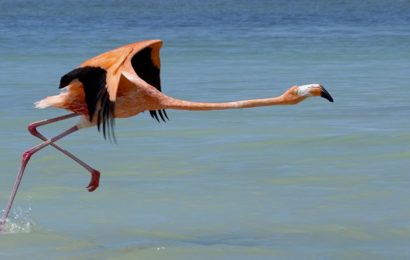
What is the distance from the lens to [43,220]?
27.5 ft

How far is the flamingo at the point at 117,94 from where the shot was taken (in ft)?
25.8

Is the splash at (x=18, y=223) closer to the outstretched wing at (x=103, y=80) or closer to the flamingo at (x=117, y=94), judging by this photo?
the flamingo at (x=117, y=94)

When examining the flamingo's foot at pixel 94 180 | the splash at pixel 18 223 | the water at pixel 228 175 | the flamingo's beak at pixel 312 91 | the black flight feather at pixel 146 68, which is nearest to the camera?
the flamingo's beak at pixel 312 91

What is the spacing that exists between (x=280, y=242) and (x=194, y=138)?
455 centimetres

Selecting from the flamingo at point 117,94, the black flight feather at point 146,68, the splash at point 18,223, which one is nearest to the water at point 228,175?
the splash at point 18,223

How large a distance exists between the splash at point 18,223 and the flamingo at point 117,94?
0.28 feet

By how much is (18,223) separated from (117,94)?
120cm

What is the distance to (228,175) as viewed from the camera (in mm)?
10062

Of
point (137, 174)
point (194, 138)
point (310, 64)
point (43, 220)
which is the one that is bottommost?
point (43, 220)

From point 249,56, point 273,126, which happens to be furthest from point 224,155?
point 249,56

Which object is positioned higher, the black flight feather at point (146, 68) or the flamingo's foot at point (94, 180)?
the black flight feather at point (146, 68)

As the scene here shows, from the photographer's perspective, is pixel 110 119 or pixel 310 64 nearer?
pixel 110 119

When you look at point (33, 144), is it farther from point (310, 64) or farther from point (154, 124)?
point (310, 64)

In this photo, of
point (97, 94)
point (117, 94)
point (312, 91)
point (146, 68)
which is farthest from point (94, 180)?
Result: point (312, 91)
